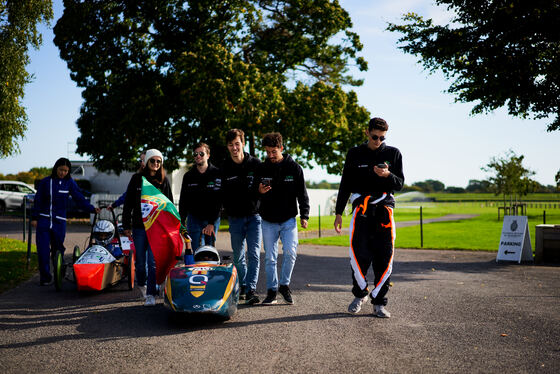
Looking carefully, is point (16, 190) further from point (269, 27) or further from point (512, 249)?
point (512, 249)

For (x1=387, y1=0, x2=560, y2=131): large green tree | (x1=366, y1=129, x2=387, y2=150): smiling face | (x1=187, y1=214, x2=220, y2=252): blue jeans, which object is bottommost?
(x1=187, y1=214, x2=220, y2=252): blue jeans

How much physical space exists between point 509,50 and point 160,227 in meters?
10.4

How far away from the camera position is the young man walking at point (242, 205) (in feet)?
21.6

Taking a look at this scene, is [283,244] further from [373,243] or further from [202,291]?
[202,291]

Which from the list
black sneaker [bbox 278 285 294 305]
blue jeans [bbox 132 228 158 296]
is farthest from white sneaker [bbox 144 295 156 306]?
black sneaker [bbox 278 285 294 305]

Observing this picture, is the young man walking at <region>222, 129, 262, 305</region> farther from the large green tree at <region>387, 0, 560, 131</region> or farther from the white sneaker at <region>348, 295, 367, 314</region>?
the large green tree at <region>387, 0, 560, 131</region>

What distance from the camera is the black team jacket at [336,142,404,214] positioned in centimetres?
575

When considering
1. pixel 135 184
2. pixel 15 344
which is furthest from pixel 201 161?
pixel 15 344

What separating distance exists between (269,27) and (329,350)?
2212 cm

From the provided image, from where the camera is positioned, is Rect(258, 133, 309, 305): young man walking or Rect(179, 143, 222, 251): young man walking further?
Rect(179, 143, 222, 251): young man walking

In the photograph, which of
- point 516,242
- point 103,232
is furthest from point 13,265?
point 516,242

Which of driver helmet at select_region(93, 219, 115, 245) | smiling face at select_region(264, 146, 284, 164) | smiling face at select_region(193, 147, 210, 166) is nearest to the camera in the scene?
smiling face at select_region(264, 146, 284, 164)

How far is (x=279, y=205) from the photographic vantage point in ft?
20.9

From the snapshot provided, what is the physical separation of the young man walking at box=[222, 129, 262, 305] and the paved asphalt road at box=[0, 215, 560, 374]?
682 millimetres
